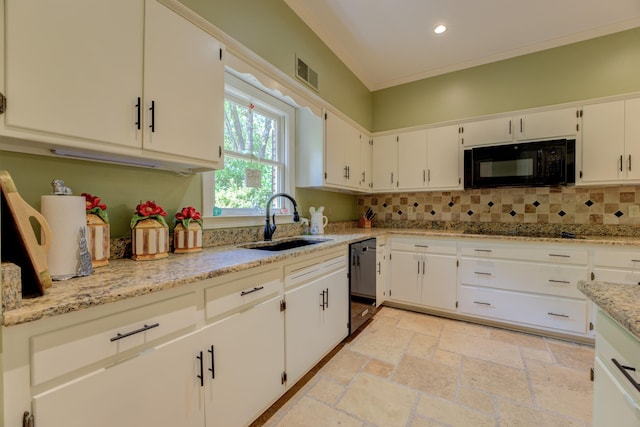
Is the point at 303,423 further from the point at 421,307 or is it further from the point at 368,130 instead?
the point at 368,130

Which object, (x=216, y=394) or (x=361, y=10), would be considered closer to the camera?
(x=216, y=394)

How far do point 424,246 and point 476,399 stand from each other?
1.53 m

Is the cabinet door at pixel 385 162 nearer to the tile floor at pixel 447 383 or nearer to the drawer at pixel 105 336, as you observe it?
the tile floor at pixel 447 383

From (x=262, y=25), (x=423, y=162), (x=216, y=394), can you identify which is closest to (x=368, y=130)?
(x=423, y=162)

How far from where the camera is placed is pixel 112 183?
4.49 feet

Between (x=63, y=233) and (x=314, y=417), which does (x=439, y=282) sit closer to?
(x=314, y=417)

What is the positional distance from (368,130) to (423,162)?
932mm

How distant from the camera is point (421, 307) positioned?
3014 millimetres

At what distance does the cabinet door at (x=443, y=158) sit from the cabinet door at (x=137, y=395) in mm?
2995

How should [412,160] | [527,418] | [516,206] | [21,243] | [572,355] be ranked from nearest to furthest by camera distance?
[21,243] → [527,418] → [572,355] → [516,206] → [412,160]

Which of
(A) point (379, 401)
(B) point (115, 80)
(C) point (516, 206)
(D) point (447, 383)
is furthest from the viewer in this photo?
(C) point (516, 206)

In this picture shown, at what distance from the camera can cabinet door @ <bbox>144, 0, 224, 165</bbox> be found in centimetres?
126

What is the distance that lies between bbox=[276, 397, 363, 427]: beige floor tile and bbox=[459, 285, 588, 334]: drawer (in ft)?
6.07

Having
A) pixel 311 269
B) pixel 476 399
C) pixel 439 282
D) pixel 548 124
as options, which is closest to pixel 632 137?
pixel 548 124
